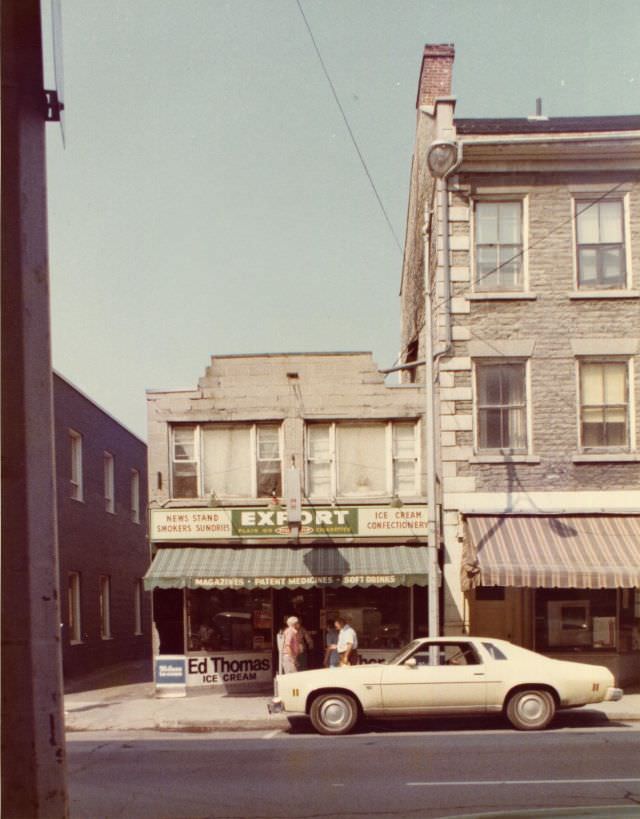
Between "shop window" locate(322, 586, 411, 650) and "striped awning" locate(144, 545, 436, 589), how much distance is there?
103cm

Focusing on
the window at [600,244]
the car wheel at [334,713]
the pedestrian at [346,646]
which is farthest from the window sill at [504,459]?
the car wheel at [334,713]

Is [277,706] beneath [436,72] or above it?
beneath

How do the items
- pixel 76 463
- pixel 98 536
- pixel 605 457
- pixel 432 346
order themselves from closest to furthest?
pixel 432 346 → pixel 605 457 → pixel 76 463 → pixel 98 536

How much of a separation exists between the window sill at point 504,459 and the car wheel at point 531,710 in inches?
248

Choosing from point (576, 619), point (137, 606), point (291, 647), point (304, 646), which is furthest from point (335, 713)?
point (137, 606)

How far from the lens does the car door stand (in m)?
14.8

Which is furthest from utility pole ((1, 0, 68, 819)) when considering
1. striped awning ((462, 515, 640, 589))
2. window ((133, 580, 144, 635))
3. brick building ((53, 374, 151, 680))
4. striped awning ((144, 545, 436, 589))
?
window ((133, 580, 144, 635))

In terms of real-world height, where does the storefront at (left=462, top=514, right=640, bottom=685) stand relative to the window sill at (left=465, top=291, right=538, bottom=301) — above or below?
below

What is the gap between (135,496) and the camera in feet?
105

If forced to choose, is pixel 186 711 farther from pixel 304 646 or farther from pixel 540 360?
pixel 540 360

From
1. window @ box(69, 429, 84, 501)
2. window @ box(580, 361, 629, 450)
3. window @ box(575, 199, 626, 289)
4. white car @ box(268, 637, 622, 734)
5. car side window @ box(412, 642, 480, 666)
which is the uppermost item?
window @ box(575, 199, 626, 289)

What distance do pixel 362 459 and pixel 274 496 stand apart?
6.69ft

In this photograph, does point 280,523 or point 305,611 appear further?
point 305,611

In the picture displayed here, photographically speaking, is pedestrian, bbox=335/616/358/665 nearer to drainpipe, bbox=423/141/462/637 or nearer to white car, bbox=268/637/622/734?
drainpipe, bbox=423/141/462/637
